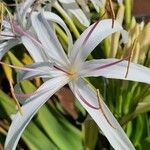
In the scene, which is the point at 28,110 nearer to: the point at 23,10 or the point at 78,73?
the point at 78,73

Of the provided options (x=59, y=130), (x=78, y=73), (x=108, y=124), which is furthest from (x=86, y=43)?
(x=59, y=130)

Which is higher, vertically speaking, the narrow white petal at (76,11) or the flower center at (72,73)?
the narrow white petal at (76,11)

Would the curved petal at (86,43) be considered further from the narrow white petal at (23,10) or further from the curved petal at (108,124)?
the narrow white petal at (23,10)

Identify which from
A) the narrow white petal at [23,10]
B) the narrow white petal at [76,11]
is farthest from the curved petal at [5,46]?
the narrow white petal at [76,11]

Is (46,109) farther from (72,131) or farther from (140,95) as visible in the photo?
(140,95)

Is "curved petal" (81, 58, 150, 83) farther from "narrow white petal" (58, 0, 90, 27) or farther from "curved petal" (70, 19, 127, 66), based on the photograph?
"narrow white petal" (58, 0, 90, 27)

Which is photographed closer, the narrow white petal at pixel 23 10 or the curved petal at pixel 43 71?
the curved petal at pixel 43 71

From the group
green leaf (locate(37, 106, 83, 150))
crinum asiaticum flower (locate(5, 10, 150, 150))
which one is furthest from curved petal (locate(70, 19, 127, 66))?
green leaf (locate(37, 106, 83, 150))
